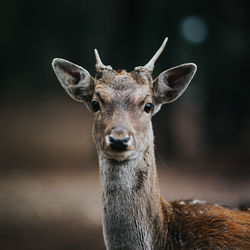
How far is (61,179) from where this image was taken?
11406 millimetres

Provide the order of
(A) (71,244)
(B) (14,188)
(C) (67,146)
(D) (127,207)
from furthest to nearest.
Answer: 1. (C) (67,146)
2. (B) (14,188)
3. (A) (71,244)
4. (D) (127,207)

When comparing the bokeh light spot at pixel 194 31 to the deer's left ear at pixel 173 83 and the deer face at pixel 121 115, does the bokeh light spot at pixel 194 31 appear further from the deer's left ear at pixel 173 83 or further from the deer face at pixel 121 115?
the deer face at pixel 121 115

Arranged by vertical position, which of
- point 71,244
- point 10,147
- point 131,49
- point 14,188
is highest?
point 131,49

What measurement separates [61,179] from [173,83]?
7.66 m

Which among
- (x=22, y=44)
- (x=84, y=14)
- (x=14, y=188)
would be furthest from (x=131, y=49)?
(x=14, y=188)

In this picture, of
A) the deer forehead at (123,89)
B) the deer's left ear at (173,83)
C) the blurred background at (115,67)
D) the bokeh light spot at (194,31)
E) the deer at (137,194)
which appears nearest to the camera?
the deer at (137,194)

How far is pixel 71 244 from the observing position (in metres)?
7.10

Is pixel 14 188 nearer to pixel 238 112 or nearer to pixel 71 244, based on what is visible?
pixel 71 244

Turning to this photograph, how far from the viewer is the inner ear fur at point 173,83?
4.26 m

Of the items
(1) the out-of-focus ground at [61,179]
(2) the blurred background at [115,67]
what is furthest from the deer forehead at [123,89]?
(2) the blurred background at [115,67]

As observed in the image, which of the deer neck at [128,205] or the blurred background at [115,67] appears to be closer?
the deer neck at [128,205]

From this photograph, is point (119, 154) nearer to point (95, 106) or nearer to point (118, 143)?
point (118, 143)

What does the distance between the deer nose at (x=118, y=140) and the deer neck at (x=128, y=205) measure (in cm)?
27

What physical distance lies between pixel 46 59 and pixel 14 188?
18.5 ft
